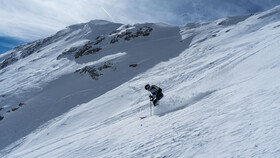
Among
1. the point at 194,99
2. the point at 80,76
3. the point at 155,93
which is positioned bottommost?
the point at 194,99

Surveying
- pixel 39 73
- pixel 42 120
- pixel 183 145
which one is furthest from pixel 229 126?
pixel 39 73

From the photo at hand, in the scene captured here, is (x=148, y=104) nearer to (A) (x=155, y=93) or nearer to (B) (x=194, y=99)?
(A) (x=155, y=93)

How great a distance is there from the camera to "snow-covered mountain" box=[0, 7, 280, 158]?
497cm

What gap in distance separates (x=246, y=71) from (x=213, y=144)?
783 centimetres

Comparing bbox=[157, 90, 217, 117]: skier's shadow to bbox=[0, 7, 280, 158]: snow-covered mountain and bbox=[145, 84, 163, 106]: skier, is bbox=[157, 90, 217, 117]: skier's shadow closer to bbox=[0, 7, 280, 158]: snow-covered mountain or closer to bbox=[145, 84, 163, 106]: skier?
bbox=[0, 7, 280, 158]: snow-covered mountain

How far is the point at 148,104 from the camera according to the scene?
11.5 metres

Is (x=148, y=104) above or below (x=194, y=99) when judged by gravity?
above

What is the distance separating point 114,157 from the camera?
18.8 ft

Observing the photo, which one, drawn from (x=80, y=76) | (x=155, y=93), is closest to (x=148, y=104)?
(x=155, y=93)

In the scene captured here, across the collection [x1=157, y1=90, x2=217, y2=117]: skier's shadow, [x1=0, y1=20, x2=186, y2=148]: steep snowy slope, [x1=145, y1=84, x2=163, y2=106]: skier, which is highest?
[x1=0, y1=20, x2=186, y2=148]: steep snowy slope

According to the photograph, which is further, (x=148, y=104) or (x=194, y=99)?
(x=148, y=104)

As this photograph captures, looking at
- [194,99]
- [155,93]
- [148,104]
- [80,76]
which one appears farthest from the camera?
[80,76]

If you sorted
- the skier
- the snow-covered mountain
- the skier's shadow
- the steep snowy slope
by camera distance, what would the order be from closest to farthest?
the snow-covered mountain
the skier's shadow
the skier
the steep snowy slope

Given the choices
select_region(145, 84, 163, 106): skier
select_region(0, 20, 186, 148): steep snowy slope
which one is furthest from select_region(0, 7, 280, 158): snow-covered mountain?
select_region(145, 84, 163, 106): skier
